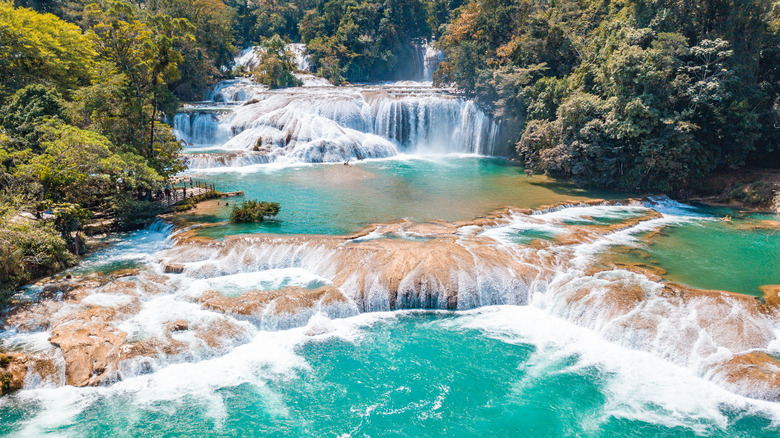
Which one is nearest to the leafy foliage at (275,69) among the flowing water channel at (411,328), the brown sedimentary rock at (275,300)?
the flowing water channel at (411,328)

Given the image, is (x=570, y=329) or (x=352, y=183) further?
(x=352, y=183)

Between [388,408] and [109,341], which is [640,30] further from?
[109,341]

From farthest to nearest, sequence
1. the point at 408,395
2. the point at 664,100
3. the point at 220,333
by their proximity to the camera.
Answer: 1. the point at 664,100
2. the point at 220,333
3. the point at 408,395

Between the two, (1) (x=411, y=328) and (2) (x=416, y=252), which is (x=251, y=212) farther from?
(1) (x=411, y=328)

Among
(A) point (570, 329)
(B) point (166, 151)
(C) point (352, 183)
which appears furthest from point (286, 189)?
(A) point (570, 329)

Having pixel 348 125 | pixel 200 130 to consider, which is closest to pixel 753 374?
pixel 348 125

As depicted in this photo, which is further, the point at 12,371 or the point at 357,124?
the point at 357,124

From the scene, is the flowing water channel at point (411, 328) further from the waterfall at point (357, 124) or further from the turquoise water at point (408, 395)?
the waterfall at point (357, 124)
